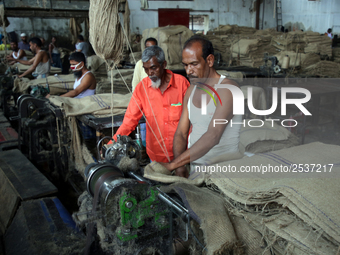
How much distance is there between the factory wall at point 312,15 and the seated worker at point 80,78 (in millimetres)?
11038

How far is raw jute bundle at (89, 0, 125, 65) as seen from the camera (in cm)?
146

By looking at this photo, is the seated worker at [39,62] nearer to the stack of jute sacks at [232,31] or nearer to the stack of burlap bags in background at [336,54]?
the stack of jute sacks at [232,31]

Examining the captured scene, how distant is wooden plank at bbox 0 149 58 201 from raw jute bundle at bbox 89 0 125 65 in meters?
1.75

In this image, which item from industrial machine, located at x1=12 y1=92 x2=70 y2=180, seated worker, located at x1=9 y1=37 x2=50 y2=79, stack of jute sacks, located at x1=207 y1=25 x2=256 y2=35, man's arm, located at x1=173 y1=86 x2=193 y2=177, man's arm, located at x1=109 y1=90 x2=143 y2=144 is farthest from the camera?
stack of jute sacks, located at x1=207 y1=25 x2=256 y2=35

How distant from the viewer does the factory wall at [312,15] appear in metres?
11.1

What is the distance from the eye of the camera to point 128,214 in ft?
3.85

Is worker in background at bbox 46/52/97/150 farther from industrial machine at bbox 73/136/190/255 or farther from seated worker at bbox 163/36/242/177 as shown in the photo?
industrial machine at bbox 73/136/190/255

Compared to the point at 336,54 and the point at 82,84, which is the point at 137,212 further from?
the point at 336,54

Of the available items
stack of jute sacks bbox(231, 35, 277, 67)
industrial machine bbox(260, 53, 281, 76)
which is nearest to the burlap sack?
industrial machine bbox(260, 53, 281, 76)

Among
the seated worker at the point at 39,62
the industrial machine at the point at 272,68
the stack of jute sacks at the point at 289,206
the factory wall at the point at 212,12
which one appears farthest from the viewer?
the factory wall at the point at 212,12

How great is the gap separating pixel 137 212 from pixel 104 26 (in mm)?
953

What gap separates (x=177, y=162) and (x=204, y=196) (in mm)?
439

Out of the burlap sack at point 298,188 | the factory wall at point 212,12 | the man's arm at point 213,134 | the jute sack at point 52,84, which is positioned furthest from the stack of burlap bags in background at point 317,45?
the factory wall at point 212,12

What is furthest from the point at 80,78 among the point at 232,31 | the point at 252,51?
the point at 232,31
